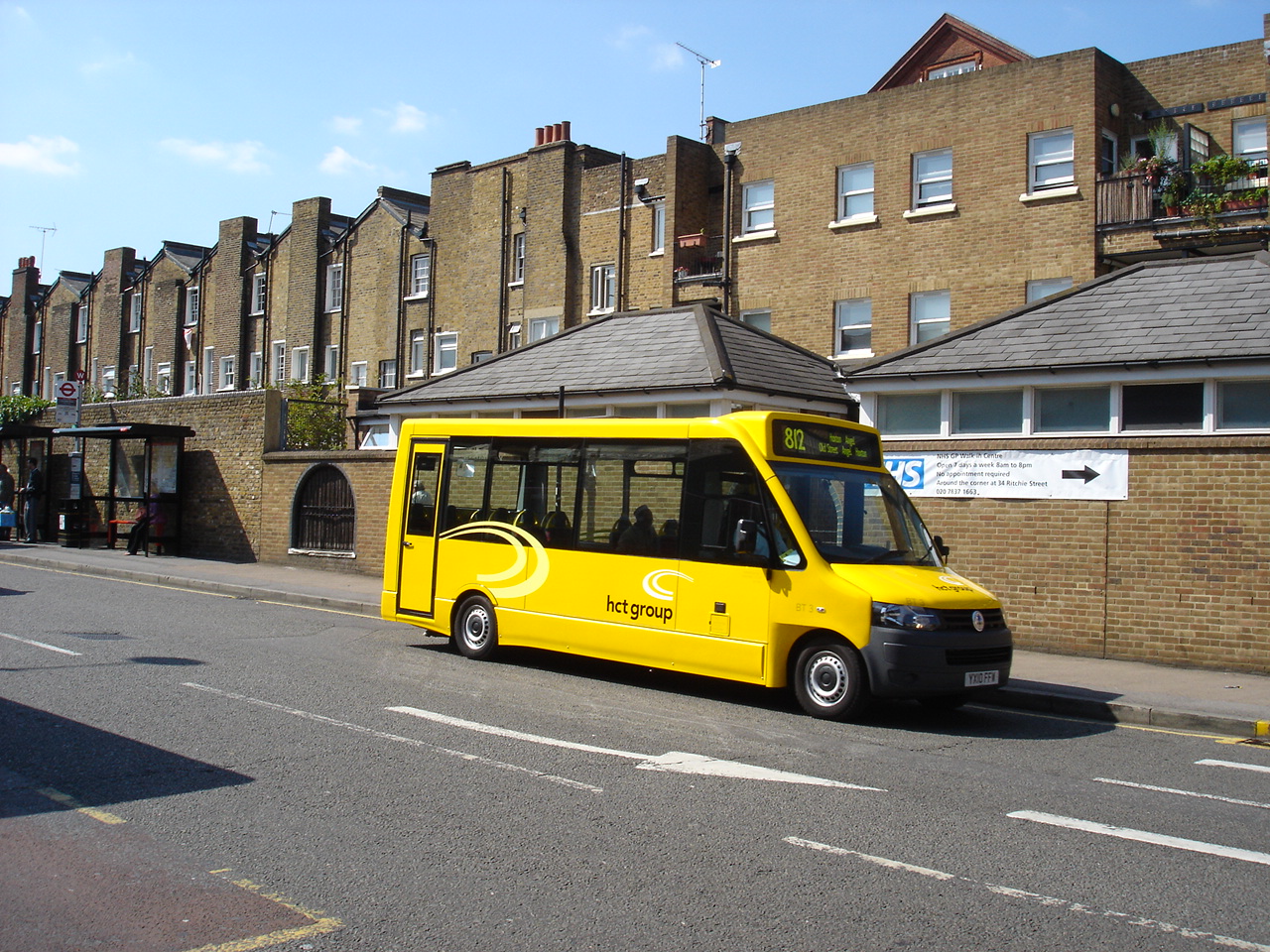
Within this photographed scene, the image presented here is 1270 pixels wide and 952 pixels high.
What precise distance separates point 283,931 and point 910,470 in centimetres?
1237

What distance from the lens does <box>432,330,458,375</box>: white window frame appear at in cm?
3719

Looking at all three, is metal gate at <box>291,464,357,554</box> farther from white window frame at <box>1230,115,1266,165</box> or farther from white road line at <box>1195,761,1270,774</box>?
white window frame at <box>1230,115,1266,165</box>

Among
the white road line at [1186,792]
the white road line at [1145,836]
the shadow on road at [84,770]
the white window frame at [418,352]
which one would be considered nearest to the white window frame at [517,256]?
the white window frame at [418,352]

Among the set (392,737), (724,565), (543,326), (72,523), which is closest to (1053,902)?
(392,737)

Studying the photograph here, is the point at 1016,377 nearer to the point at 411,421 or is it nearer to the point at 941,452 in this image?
the point at 941,452

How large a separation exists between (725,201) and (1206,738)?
20.7m

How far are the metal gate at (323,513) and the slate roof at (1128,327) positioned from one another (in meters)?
11.4

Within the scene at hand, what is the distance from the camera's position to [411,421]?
46.1 ft

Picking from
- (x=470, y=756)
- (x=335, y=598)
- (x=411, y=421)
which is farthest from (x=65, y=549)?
(x=470, y=756)

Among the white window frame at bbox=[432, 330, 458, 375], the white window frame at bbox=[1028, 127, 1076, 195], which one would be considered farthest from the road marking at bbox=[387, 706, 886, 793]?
the white window frame at bbox=[432, 330, 458, 375]

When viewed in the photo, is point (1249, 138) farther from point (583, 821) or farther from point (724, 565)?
point (583, 821)

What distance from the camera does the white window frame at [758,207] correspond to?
91.3 ft

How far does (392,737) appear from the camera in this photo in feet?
26.5

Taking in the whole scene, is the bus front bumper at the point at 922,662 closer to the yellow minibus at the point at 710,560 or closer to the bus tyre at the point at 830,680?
the yellow minibus at the point at 710,560
